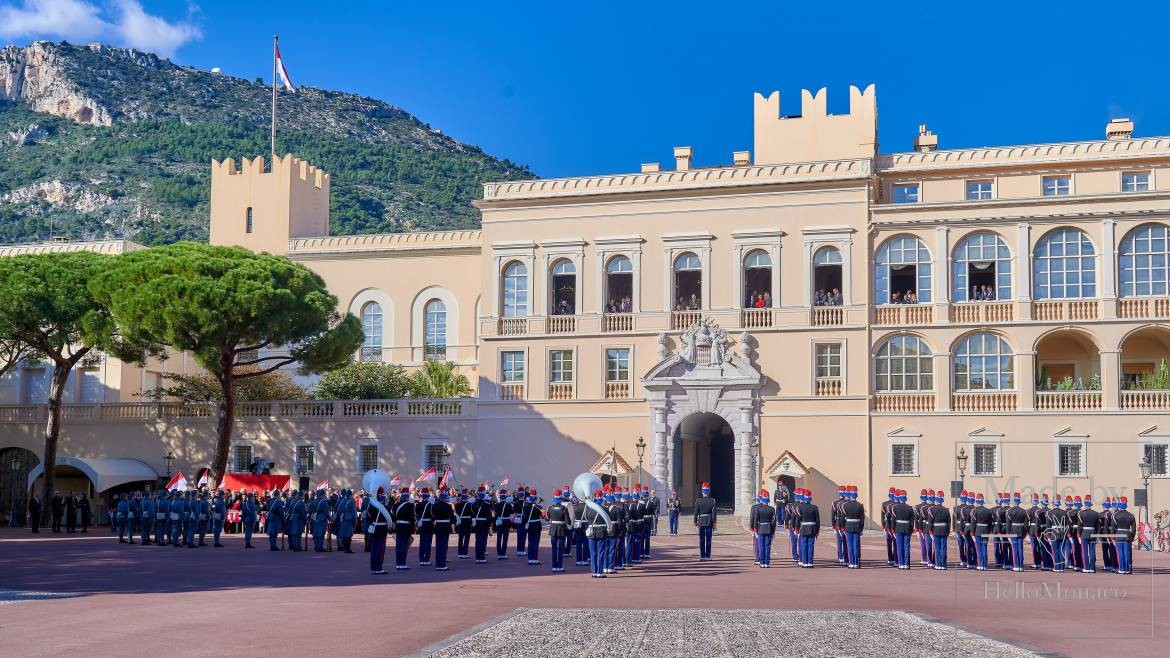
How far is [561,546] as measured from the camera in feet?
88.8

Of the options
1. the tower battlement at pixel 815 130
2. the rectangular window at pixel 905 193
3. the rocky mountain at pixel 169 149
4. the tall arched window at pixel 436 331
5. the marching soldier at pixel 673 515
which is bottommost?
the marching soldier at pixel 673 515

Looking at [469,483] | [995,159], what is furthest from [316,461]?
[995,159]

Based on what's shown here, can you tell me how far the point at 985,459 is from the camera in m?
42.7

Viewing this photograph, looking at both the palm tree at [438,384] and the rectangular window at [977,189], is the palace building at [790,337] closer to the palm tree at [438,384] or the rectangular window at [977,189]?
the rectangular window at [977,189]

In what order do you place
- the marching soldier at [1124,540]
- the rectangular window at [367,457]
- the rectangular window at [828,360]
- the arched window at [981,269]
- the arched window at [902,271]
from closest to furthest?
1. the marching soldier at [1124,540]
2. the arched window at [981,269]
3. the arched window at [902,271]
4. the rectangular window at [828,360]
5. the rectangular window at [367,457]

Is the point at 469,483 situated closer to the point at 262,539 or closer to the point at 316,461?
the point at 316,461

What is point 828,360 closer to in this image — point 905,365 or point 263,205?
point 905,365

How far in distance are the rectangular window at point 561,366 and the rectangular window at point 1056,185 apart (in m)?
17.7

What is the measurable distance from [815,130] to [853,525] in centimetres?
2453

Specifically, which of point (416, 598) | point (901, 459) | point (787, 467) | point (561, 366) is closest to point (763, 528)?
point (416, 598)

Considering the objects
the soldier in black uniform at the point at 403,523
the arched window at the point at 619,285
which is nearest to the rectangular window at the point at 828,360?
the arched window at the point at 619,285

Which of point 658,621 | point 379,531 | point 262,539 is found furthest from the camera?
point 262,539

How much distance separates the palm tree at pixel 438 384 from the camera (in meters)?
49.9

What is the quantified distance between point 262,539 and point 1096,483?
23843 mm
